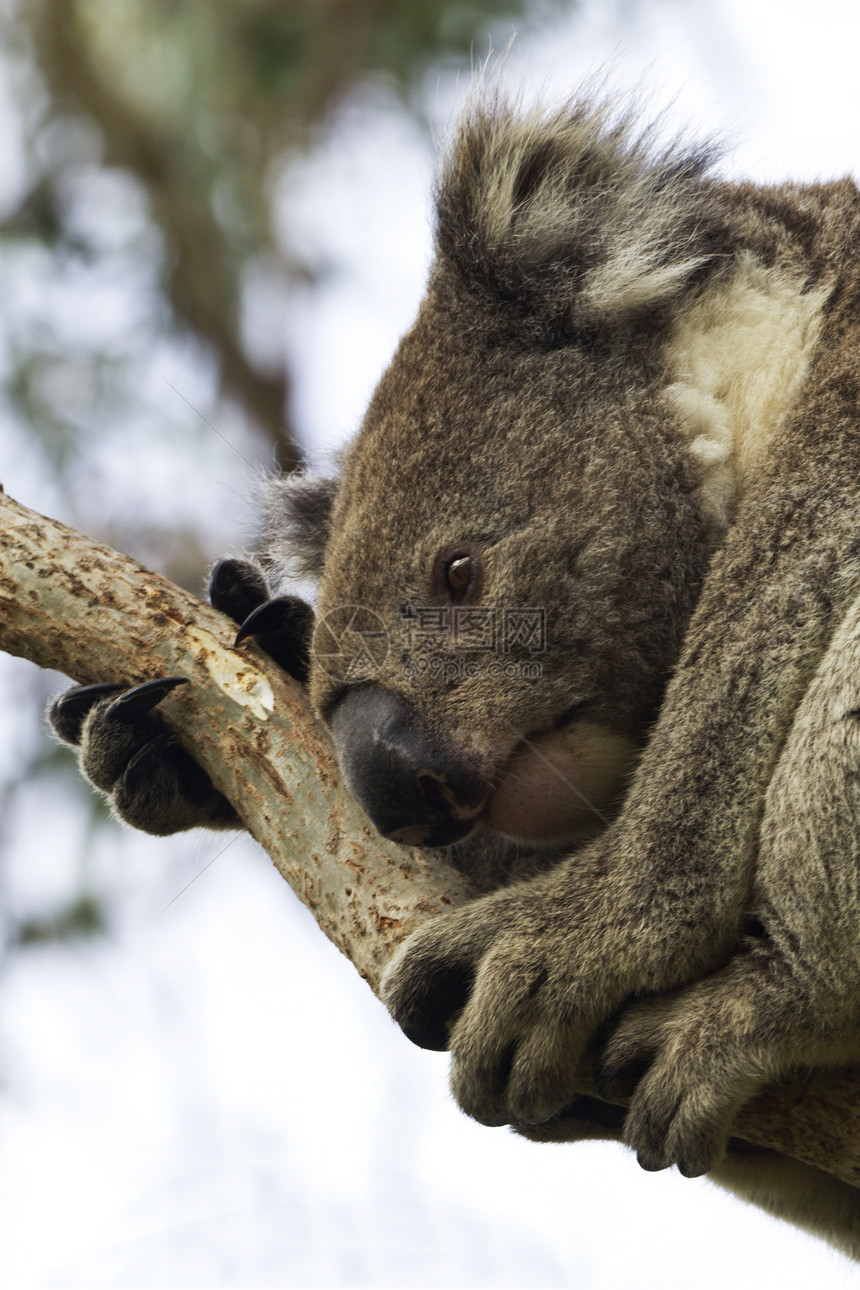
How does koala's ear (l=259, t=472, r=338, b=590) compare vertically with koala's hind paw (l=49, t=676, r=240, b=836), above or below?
above

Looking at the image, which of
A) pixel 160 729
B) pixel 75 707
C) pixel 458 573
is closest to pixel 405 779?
pixel 458 573

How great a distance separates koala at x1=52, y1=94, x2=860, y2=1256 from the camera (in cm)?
210

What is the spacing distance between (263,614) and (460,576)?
1.85 ft

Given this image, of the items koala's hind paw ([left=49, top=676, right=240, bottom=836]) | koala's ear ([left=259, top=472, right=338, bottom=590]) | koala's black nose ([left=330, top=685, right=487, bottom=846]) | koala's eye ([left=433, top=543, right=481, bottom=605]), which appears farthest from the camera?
koala's ear ([left=259, top=472, right=338, bottom=590])

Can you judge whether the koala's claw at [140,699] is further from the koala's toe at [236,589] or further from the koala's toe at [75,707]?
the koala's toe at [236,589]

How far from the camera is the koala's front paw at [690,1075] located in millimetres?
2008

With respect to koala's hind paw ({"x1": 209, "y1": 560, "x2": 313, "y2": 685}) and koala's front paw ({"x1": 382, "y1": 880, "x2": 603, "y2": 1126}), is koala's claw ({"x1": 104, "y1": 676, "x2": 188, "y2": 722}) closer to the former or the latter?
koala's hind paw ({"x1": 209, "y1": 560, "x2": 313, "y2": 685})

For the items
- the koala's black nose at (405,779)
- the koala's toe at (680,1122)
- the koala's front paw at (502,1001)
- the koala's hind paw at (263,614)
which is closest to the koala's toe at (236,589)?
the koala's hind paw at (263,614)

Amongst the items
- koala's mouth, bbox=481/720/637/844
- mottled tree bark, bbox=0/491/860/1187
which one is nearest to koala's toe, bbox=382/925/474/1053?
mottled tree bark, bbox=0/491/860/1187

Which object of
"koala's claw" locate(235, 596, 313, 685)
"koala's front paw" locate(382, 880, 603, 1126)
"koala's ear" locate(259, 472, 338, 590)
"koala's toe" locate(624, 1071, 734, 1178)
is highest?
"koala's ear" locate(259, 472, 338, 590)

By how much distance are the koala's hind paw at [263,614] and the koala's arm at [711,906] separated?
90 centimetres

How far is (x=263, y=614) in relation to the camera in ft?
9.57

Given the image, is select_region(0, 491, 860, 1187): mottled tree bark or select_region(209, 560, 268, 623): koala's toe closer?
select_region(0, 491, 860, 1187): mottled tree bark

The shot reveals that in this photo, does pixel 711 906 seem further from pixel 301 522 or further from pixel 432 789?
pixel 301 522
